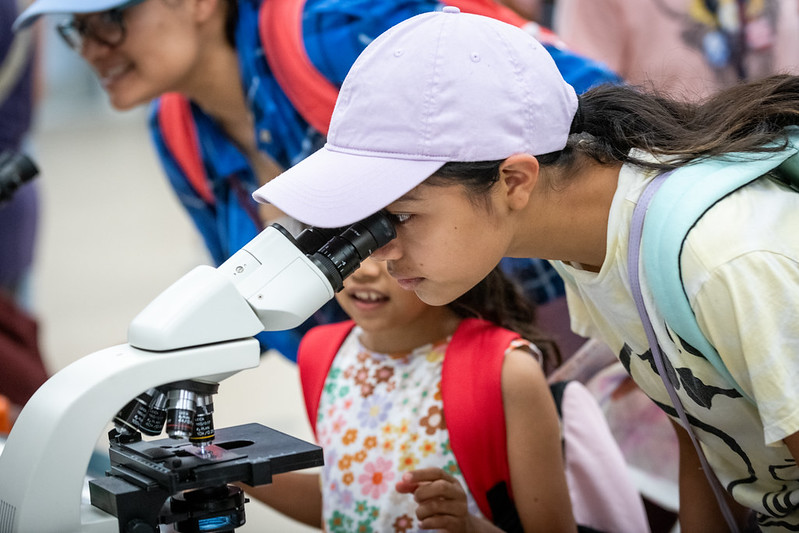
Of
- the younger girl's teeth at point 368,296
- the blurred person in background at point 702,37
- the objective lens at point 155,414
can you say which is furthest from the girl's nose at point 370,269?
the blurred person in background at point 702,37

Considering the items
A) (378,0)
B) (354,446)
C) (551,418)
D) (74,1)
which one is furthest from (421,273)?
(74,1)

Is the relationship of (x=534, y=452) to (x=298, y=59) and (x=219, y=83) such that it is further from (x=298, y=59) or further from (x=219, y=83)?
(x=219, y=83)

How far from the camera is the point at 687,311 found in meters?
1.15

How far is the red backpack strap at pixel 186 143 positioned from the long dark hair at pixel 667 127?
3.84ft

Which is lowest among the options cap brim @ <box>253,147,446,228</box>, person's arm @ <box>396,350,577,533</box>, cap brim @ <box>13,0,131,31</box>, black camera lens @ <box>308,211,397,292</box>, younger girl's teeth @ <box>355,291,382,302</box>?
person's arm @ <box>396,350,577,533</box>

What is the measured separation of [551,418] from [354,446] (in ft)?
1.10

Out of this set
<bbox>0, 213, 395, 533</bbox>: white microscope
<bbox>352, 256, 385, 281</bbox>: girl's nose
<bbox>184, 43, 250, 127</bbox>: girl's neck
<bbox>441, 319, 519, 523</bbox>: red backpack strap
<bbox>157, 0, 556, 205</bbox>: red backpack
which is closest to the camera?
<bbox>0, 213, 395, 533</bbox>: white microscope

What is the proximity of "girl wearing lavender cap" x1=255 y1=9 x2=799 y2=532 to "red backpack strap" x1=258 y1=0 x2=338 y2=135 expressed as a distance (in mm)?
683

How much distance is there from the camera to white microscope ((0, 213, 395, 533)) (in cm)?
111

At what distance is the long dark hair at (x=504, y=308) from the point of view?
1.73 m

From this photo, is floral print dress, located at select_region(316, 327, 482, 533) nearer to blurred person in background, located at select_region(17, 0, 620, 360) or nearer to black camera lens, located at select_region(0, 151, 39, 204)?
blurred person in background, located at select_region(17, 0, 620, 360)

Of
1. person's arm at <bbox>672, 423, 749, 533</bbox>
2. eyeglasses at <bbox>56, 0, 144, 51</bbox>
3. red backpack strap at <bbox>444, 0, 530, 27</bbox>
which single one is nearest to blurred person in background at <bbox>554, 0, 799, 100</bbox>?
red backpack strap at <bbox>444, 0, 530, 27</bbox>

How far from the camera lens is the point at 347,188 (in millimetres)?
1191

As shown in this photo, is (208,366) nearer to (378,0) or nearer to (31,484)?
(31,484)
